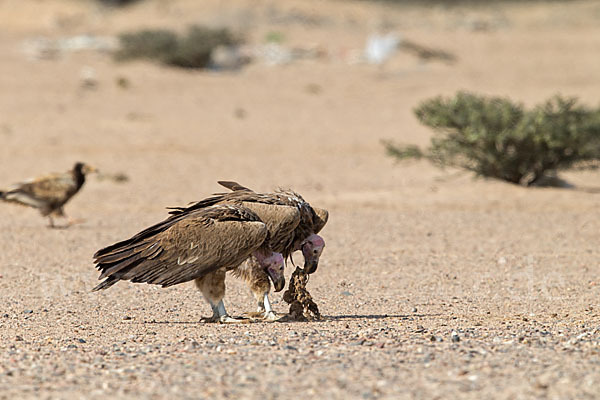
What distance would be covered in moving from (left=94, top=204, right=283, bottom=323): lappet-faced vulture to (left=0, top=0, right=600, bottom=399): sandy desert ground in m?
0.41

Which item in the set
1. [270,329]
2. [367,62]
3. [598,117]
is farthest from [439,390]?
[367,62]

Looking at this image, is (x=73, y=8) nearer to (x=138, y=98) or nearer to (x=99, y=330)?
(x=138, y=98)

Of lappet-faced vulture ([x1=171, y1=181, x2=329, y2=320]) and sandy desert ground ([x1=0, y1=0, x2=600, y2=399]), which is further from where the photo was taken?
lappet-faced vulture ([x1=171, y1=181, x2=329, y2=320])

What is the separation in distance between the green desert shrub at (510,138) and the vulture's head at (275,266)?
8.94 m

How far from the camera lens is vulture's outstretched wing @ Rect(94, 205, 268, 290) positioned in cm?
721

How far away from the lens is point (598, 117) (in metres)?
16.9

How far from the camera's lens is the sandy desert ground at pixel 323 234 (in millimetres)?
5625

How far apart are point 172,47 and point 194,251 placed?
24578mm

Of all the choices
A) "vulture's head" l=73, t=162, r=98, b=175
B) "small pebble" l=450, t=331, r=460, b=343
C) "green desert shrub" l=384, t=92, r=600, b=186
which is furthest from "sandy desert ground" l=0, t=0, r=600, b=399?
"vulture's head" l=73, t=162, r=98, b=175

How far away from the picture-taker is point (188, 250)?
24.0ft

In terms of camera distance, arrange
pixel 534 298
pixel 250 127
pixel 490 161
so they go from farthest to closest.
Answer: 1. pixel 250 127
2. pixel 490 161
3. pixel 534 298

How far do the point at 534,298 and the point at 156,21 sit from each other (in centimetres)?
3486

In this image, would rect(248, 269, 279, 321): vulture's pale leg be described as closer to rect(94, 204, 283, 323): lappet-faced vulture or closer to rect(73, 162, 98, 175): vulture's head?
rect(94, 204, 283, 323): lappet-faced vulture

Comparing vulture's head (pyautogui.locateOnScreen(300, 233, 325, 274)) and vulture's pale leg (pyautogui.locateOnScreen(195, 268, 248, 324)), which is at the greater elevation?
vulture's head (pyautogui.locateOnScreen(300, 233, 325, 274))
